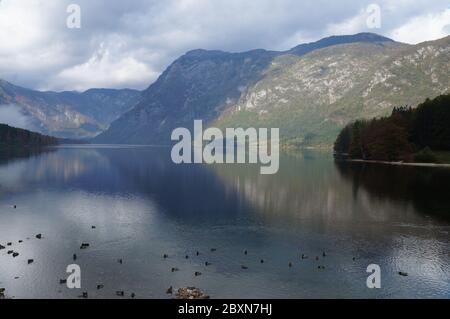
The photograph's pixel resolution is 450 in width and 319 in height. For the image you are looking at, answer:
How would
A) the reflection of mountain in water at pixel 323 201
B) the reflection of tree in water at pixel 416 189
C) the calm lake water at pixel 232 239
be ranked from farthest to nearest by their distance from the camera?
the reflection of tree in water at pixel 416 189, the reflection of mountain in water at pixel 323 201, the calm lake water at pixel 232 239

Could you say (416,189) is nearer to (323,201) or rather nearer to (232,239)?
(323,201)

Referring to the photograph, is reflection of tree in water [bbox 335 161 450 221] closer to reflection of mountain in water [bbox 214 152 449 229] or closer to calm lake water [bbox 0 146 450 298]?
reflection of mountain in water [bbox 214 152 449 229]

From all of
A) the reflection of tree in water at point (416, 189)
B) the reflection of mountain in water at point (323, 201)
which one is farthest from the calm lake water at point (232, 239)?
the reflection of tree in water at point (416, 189)

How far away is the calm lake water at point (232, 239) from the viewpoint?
6266 centimetres

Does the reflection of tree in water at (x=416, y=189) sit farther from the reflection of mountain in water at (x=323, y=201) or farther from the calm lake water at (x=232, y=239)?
the calm lake water at (x=232, y=239)

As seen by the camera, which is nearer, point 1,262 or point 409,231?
point 1,262

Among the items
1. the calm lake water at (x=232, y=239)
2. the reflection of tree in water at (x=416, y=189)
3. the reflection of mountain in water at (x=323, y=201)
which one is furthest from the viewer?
the reflection of tree in water at (x=416, y=189)

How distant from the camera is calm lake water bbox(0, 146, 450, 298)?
62.7 m

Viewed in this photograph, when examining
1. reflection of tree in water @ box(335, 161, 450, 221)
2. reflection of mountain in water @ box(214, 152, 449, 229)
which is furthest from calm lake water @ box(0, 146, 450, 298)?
reflection of tree in water @ box(335, 161, 450, 221)

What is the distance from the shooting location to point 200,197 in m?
147
